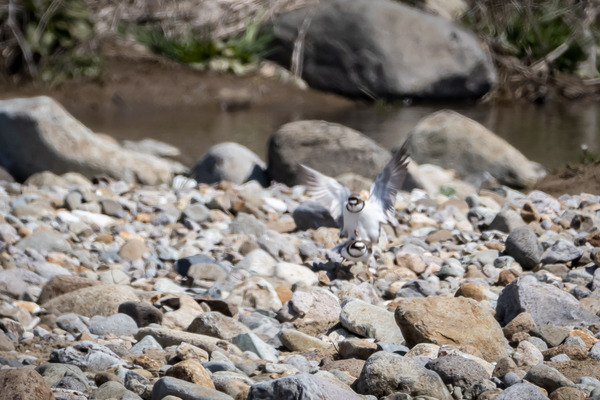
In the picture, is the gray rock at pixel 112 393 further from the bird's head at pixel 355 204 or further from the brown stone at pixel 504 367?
the bird's head at pixel 355 204

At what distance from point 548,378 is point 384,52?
10.5 metres

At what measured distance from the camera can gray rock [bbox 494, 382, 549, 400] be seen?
287cm

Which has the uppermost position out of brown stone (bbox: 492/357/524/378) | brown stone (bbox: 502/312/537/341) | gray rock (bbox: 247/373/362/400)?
gray rock (bbox: 247/373/362/400)

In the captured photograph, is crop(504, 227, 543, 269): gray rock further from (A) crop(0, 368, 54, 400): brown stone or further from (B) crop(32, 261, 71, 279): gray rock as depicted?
(A) crop(0, 368, 54, 400): brown stone

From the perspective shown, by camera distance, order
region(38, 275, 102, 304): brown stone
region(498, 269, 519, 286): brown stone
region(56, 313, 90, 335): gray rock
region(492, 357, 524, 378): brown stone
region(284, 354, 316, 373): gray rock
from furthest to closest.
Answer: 1. region(498, 269, 519, 286): brown stone
2. region(38, 275, 102, 304): brown stone
3. region(56, 313, 90, 335): gray rock
4. region(284, 354, 316, 373): gray rock
5. region(492, 357, 524, 378): brown stone

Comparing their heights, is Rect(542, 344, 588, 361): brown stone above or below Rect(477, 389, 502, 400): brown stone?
below

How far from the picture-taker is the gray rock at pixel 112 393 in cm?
299

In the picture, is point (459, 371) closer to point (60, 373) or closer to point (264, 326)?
point (264, 326)

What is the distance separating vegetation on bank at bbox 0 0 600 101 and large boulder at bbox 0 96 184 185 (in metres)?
5.12

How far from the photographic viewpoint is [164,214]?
19.3ft

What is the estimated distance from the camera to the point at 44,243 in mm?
5121

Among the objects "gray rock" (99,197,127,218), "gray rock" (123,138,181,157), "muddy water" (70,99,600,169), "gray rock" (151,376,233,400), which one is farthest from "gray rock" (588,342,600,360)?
"gray rock" (123,138,181,157)

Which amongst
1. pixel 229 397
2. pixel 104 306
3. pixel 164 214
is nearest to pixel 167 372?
pixel 229 397

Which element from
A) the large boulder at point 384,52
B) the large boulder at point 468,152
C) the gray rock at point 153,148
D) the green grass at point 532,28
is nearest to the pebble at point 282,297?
the large boulder at point 468,152
